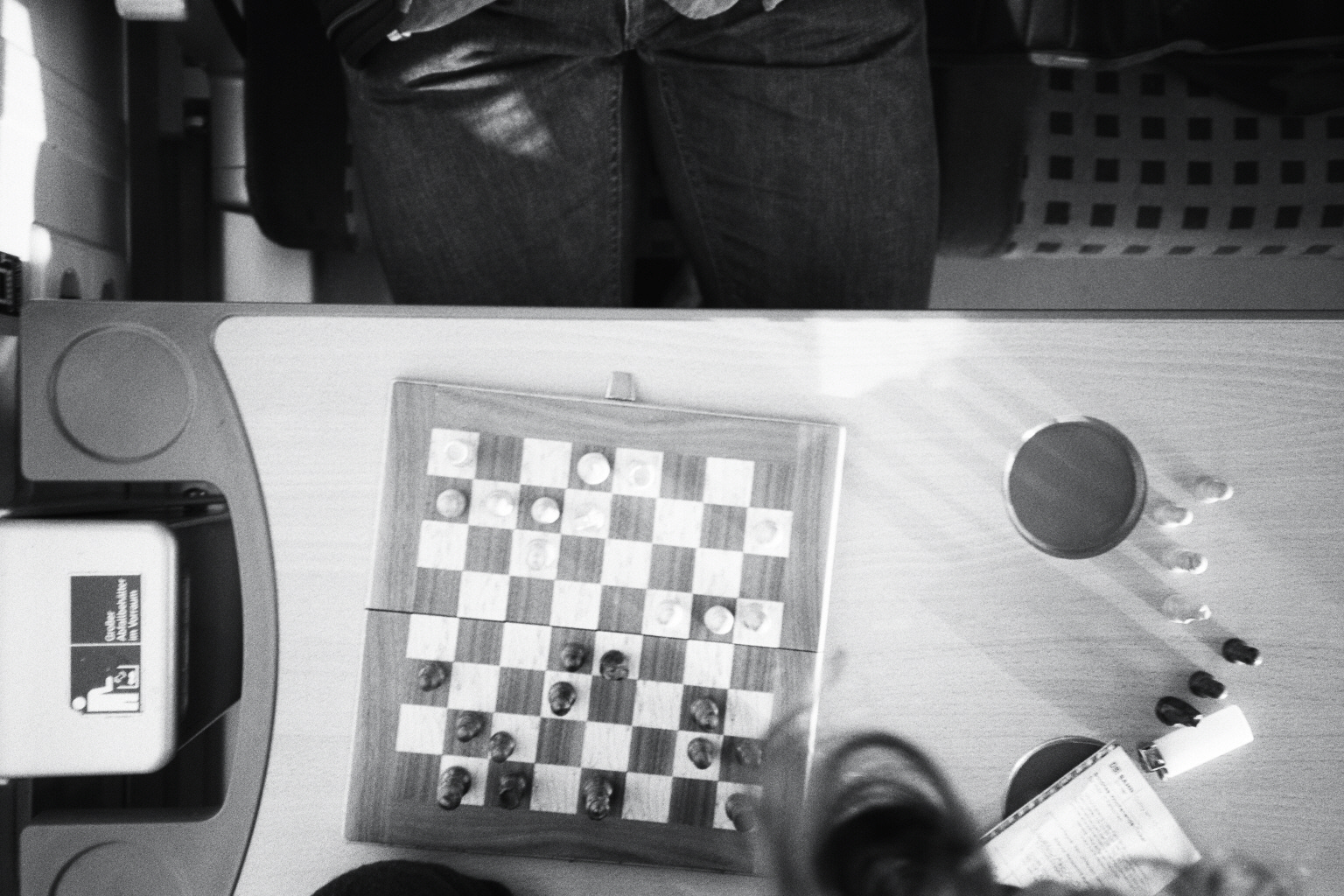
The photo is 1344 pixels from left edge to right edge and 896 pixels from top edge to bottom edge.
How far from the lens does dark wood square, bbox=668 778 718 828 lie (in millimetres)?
964

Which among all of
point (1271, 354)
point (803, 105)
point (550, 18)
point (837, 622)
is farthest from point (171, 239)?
point (1271, 354)

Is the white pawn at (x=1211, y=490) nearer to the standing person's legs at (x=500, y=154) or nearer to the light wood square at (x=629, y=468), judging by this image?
the light wood square at (x=629, y=468)

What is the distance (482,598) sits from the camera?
966 millimetres

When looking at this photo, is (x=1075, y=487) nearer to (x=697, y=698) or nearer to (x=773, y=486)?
(x=773, y=486)

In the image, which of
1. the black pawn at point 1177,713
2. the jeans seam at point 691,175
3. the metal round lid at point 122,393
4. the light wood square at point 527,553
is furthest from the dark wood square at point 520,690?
the black pawn at point 1177,713

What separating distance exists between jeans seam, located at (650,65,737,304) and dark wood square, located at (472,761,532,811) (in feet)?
2.10

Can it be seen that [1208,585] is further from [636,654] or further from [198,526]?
[198,526]

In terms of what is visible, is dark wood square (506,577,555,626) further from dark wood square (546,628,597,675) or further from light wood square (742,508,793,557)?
light wood square (742,508,793,557)

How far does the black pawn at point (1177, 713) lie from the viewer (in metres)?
0.92

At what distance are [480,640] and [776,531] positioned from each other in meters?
0.34

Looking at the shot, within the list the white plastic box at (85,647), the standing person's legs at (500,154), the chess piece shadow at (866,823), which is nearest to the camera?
the chess piece shadow at (866,823)

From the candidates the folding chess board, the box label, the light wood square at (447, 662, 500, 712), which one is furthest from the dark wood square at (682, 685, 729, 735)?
the box label

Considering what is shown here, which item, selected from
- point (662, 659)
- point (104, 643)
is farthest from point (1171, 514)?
point (104, 643)

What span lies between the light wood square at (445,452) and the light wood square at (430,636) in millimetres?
157
